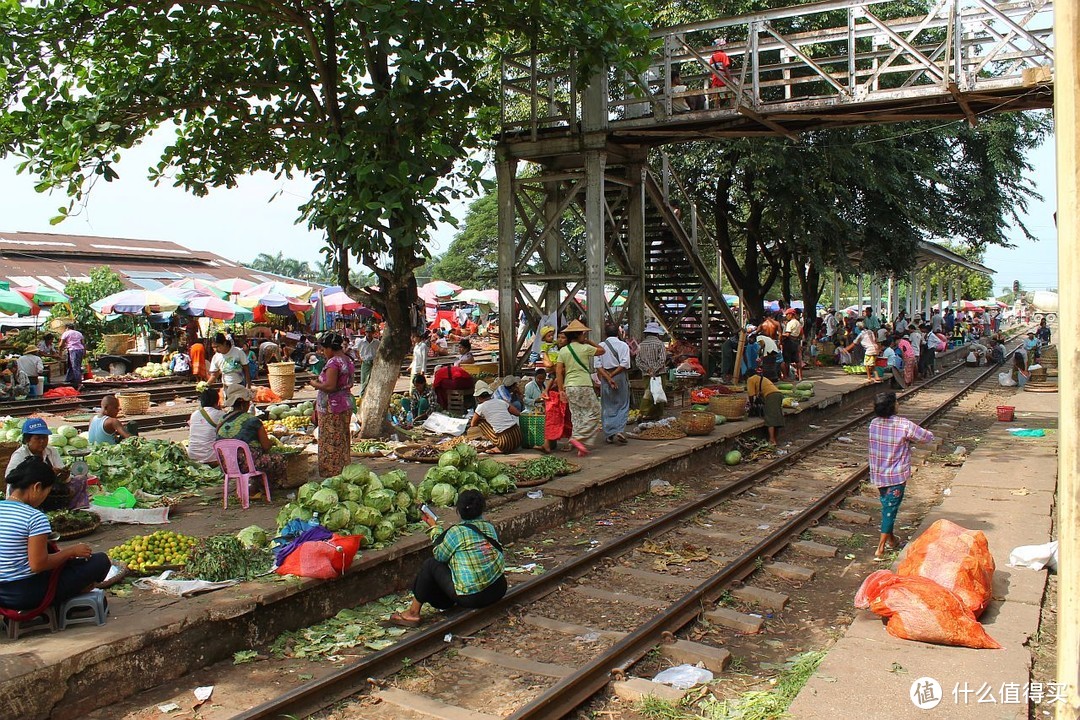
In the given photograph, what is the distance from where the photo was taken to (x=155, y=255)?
44.8 meters

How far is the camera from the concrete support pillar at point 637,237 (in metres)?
15.5

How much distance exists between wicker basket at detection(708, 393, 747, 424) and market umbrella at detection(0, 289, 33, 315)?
17.9m

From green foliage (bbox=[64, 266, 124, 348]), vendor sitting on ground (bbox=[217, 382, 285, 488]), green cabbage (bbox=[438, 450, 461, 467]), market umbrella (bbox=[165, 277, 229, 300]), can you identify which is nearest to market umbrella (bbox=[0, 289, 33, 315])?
market umbrella (bbox=[165, 277, 229, 300])

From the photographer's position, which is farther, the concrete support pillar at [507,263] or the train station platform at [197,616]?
the concrete support pillar at [507,263]

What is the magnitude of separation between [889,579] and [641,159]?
1114 cm

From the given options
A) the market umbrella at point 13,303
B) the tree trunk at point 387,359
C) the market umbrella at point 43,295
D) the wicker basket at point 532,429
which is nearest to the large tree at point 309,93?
the tree trunk at point 387,359

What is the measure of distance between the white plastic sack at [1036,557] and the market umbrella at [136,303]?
2278 centimetres

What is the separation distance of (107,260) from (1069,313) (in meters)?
46.9

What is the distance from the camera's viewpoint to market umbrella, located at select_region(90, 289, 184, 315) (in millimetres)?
23609

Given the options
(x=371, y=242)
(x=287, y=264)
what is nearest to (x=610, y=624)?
(x=371, y=242)

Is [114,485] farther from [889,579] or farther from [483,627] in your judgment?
[889,579]

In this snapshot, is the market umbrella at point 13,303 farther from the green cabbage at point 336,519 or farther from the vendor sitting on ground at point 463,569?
the vendor sitting on ground at point 463,569

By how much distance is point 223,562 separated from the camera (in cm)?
629

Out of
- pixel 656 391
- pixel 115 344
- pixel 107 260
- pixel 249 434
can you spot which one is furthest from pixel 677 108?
pixel 107 260
